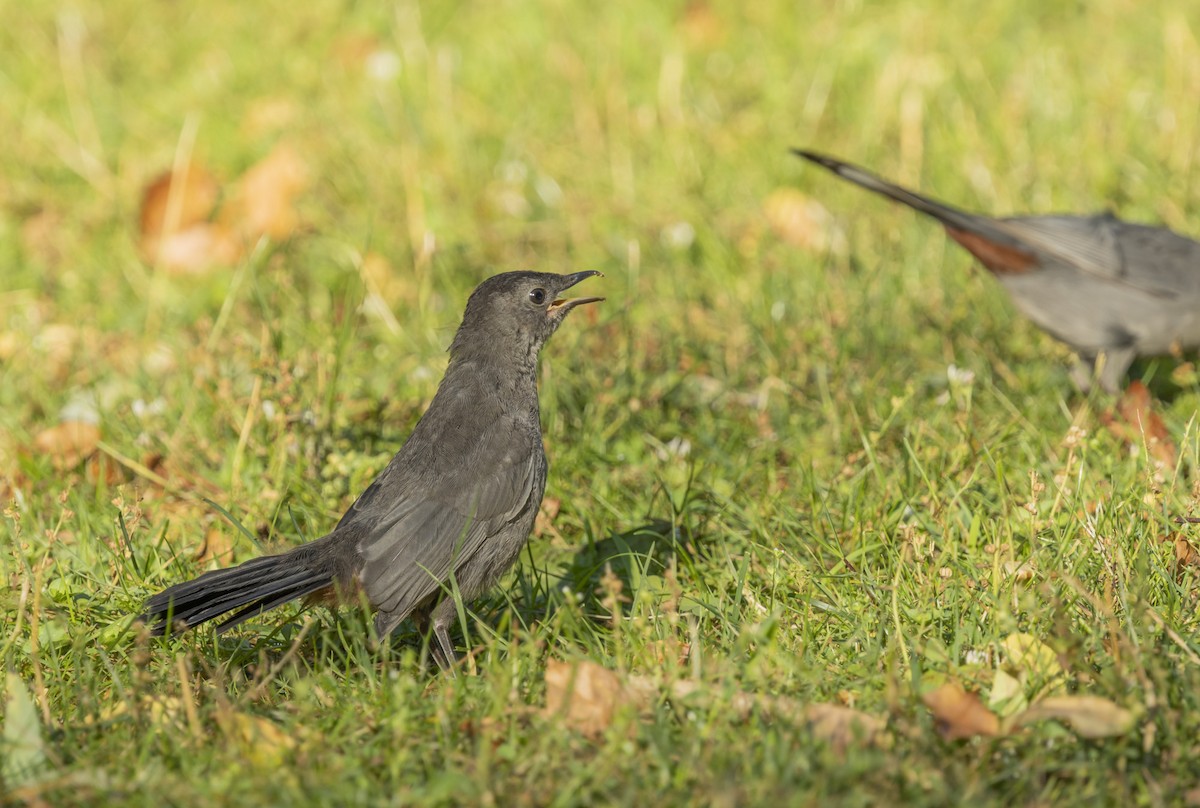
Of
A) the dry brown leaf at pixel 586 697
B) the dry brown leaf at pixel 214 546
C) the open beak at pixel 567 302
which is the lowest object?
the dry brown leaf at pixel 586 697

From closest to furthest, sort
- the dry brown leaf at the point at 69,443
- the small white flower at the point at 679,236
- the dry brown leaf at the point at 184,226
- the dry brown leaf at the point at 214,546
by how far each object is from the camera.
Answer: the dry brown leaf at the point at 214,546 < the dry brown leaf at the point at 69,443 < the small white flower at the point at 679,236 < the dry brown leaf at the point at 184,226

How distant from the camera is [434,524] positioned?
3754mm

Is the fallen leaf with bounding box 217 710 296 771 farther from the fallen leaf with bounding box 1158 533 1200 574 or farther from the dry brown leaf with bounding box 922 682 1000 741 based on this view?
the fallen leaf with bounding box 1158 533 1200 574

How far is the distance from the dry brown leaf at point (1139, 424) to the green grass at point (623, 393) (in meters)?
0.14

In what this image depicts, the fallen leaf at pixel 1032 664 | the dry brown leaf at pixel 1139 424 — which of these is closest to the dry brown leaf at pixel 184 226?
the dry brown leaf at pixel 1139 424

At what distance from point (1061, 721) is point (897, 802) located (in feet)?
1.59

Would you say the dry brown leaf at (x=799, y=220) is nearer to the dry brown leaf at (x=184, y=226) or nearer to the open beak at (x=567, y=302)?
the open beak at (x=567, y=302)

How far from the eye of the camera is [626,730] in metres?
2.89

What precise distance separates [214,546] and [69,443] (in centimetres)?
97

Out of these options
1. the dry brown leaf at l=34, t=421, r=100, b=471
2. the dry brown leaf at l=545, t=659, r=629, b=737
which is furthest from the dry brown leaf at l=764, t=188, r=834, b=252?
the dry brown leaf at l=545, t=659, r=629, b=737

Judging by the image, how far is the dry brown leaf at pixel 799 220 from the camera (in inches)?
264

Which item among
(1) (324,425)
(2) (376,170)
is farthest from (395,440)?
(2) (376,170)

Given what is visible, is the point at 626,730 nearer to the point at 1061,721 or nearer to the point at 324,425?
the point at 1061,721

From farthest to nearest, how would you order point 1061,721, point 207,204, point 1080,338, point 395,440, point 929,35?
point 929,35 < point 207,204 < point 1080,338 < point 395,440 < point 1061,721
